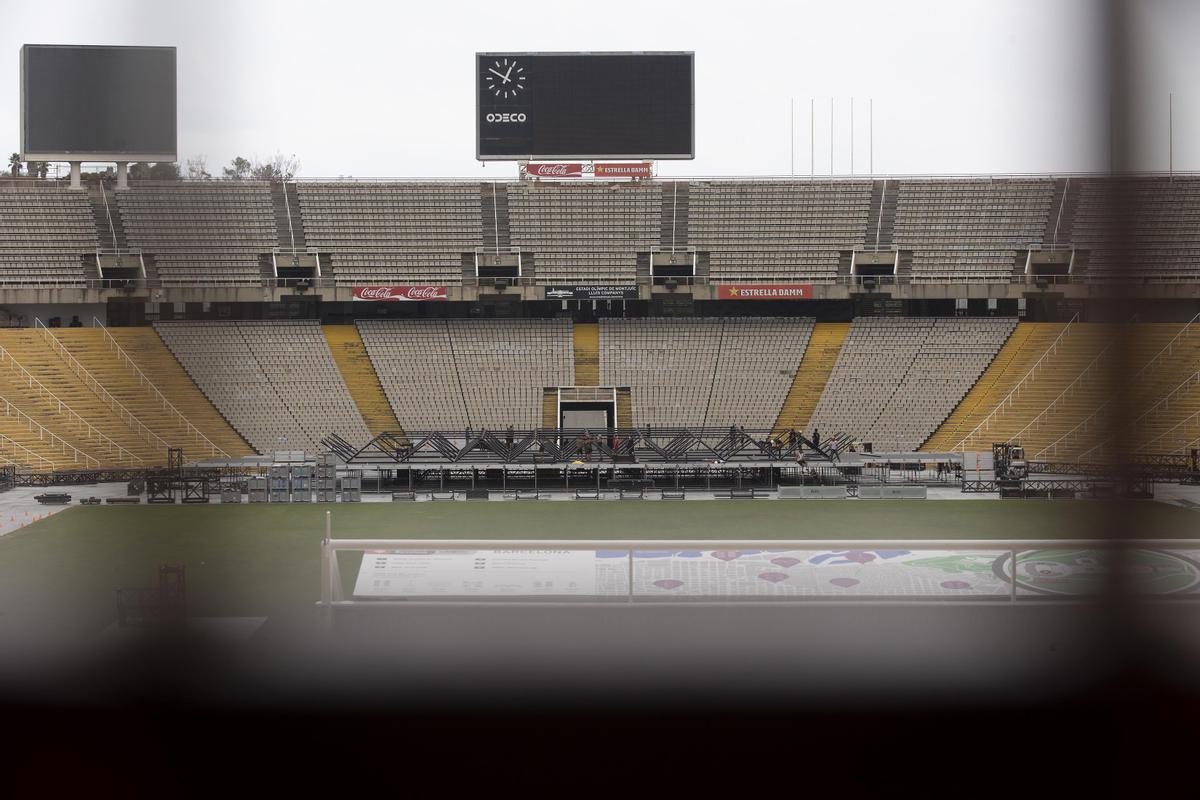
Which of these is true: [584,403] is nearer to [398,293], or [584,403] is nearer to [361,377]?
[361,377]

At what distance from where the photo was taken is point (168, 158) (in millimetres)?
2037

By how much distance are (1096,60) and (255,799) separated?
224cm

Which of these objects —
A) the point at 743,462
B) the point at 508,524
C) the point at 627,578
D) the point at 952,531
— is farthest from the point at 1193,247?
the point at 743,462

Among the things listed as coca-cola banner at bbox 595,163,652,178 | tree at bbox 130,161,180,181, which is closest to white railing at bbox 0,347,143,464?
coca-cola banner at bbox 595,163,652,178

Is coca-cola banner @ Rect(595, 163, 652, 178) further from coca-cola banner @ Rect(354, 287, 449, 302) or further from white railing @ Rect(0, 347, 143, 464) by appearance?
white railing @ Rect(0, 347, 143, 464)

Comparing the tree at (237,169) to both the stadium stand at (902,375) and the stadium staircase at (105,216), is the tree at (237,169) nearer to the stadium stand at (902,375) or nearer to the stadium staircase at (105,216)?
the stadium stand at (902,375)

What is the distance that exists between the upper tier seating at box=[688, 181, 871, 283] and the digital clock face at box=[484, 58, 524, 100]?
13.3 feet

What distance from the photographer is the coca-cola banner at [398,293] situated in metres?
17.2

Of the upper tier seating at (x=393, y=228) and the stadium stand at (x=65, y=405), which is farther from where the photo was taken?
the upper tier seating at (x=393, y=228)

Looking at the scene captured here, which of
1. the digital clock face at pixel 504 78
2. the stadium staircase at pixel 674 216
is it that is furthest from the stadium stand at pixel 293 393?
the stadium staircase at pixel 674 216

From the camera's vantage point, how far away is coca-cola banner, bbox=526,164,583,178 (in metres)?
17.7

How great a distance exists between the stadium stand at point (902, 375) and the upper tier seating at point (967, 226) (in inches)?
39.7

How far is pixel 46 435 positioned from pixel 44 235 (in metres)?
5.67

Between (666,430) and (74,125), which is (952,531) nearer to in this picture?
(666,430)
